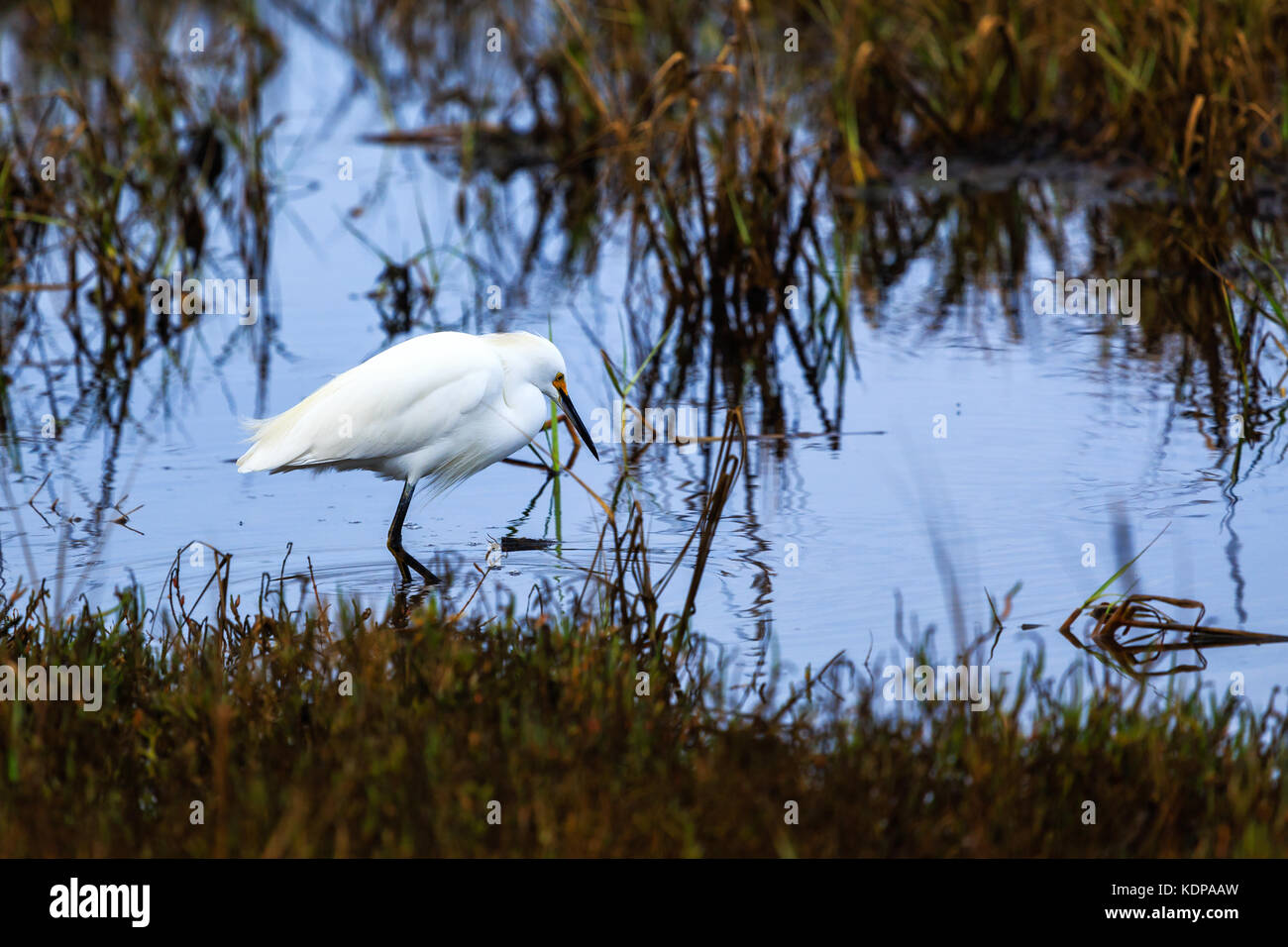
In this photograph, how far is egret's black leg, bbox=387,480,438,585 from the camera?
5828mm

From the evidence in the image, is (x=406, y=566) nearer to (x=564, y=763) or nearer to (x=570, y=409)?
(x=570, y=409)

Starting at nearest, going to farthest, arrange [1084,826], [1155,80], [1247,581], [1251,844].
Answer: [1251,844], [1084,826], [1247,581], [1155,80]

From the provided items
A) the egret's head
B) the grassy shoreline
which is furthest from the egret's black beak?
the grassy shoreline

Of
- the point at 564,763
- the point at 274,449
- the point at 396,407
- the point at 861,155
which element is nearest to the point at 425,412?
the point at 396,407

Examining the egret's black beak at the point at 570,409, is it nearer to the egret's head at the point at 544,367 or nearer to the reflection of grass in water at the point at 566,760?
the egret's head at the point at 544,367

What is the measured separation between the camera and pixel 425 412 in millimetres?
5793

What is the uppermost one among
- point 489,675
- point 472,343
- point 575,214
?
point 575,214

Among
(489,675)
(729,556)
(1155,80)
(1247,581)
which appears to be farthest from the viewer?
(1155,80)

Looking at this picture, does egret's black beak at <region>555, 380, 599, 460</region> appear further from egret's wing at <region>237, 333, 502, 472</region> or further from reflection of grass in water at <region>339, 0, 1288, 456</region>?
reflection of grass in water at <region>339, 0, 1288, 456</region>

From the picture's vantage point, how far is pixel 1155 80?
11.0 m
